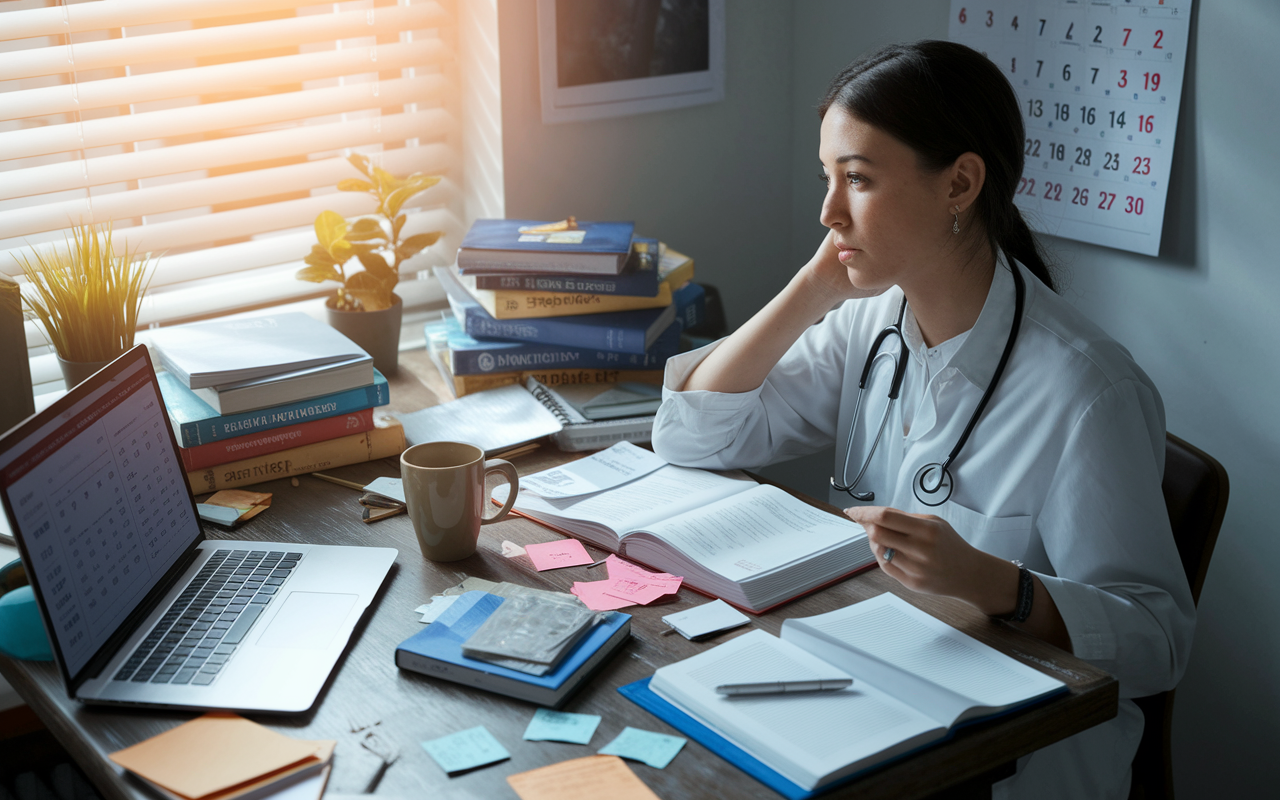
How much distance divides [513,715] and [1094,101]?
1364 millimetres

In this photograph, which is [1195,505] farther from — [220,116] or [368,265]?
[220,116]

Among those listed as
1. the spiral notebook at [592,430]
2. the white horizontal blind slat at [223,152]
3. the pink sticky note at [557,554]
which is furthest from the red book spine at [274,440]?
the white horizontal blind slat at [223,152]

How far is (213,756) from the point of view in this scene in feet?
2.92

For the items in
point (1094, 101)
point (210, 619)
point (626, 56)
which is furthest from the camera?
point (626, 56)

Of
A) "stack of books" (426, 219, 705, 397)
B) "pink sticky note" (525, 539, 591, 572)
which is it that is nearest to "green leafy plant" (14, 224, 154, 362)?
"stack of books" (426, 219, 705, 397)

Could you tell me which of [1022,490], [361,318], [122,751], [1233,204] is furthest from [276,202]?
[1233,204]

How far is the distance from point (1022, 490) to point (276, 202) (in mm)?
1452

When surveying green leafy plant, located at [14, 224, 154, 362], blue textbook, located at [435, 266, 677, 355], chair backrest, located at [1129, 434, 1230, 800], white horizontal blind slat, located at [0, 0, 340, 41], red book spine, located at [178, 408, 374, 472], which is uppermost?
white horizontal blind slat, located at [0, 0, 340, 41]

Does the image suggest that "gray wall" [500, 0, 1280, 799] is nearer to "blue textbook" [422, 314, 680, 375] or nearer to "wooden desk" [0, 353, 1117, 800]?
"blue textbook" [422, 314, 680, 375]

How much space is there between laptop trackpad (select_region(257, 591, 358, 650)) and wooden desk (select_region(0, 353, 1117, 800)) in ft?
0.10

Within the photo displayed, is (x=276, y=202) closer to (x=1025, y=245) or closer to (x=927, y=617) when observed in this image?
(x=1025, y=245)

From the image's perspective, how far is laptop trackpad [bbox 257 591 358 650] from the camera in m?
1.06

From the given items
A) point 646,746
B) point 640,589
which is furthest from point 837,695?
point 640,589

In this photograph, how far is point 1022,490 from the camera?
4.19 feet
